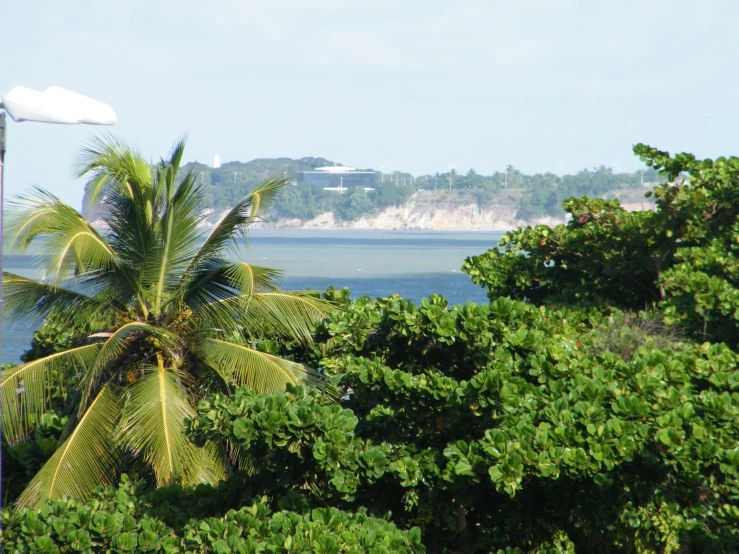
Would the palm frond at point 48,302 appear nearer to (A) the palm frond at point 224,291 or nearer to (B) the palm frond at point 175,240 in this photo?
(B) the palm frond at point 175,240

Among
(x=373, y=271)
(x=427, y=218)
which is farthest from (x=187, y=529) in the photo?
(x=427, y=218)

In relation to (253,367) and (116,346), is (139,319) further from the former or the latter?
(253,367)

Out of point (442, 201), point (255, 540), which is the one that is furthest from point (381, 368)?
point (442, 201)

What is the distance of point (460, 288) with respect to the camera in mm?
66312

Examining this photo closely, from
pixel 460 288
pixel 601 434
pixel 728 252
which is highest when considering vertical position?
pixel 728 252

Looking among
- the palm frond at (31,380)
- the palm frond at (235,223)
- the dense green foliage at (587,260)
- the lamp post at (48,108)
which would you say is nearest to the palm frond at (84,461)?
the palm frond at (31,380)

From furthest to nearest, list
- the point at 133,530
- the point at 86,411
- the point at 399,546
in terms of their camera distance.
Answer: the point at 86,411 < the point at 133,530 < the point at 399,546

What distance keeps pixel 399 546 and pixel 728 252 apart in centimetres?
638

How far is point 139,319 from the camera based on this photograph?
9.61m

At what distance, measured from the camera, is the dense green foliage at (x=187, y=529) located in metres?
5.77

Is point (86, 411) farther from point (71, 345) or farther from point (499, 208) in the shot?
point (499, 208)

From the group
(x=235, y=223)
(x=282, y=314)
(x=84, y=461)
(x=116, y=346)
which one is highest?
(x=235, y=223)

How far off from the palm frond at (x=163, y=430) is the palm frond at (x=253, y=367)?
1.64ft

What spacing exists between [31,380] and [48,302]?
94cm
